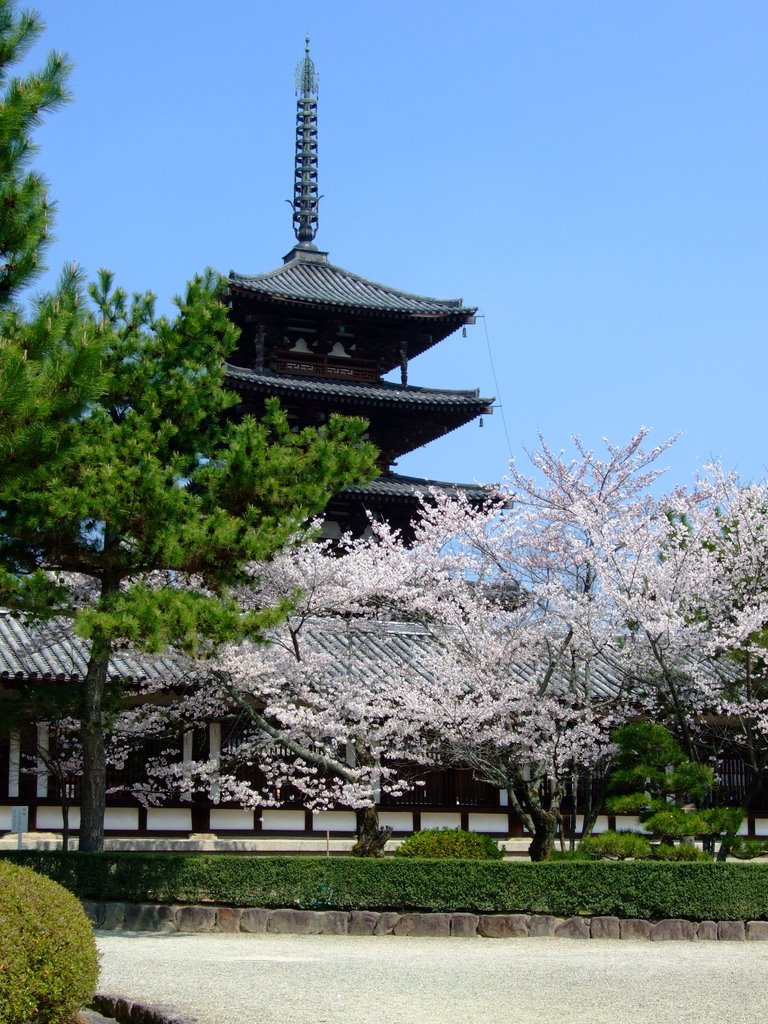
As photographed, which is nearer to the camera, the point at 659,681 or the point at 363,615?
the point at 659,681

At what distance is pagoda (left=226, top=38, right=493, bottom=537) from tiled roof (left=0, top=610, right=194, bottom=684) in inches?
297

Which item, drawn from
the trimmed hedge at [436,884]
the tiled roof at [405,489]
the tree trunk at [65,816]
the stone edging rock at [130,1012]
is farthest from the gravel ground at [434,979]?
the tiled roof at [405,489]

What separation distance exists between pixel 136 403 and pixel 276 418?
180 centimetres

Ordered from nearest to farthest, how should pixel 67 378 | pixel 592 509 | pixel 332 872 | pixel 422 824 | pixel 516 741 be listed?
pixel 67 378 < pixel 332 872 < pixel 516 741 < pixel 592 509 < pixel 422 824

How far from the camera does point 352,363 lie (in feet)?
99.0

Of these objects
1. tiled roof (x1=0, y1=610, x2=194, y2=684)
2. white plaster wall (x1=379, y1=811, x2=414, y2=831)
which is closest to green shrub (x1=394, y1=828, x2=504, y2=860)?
tiled roof (x1=0, y1=610, x2=194, y2=684)

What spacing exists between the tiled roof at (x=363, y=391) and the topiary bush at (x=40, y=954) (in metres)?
19.6

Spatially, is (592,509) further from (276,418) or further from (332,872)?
(332,872)

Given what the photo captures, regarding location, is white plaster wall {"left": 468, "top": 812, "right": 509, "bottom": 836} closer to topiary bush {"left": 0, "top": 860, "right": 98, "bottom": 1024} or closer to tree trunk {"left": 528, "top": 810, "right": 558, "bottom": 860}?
tree trunk {"left": 528, "top": 810, "right": 558, "bottom": 860}

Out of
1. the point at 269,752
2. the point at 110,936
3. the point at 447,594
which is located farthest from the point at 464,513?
the point at 110,936

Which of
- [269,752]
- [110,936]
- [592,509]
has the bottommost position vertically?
[110,936]

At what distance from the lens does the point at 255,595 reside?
19188 millimetres

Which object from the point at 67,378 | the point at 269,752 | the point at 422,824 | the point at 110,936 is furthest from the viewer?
the point at 422,824

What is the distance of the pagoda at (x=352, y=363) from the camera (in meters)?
28.0
